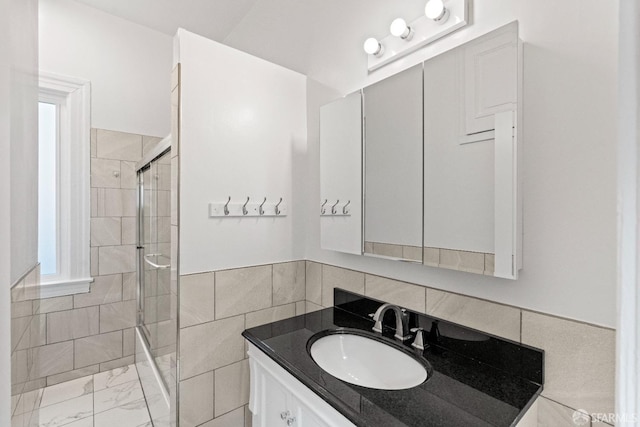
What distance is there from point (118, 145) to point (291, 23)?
1.73m

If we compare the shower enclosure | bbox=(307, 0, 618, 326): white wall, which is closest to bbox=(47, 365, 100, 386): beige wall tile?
the shower enclosure

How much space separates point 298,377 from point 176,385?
0.74m

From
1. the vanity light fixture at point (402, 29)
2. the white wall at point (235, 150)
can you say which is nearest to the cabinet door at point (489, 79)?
the vanity light fixture at point (402, 29)

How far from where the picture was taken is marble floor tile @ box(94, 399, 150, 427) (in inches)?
77.0

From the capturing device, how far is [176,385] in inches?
55.6

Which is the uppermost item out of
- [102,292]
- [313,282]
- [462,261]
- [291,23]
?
[291,23]

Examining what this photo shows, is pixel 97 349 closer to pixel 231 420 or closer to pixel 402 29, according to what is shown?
pixel 231 420

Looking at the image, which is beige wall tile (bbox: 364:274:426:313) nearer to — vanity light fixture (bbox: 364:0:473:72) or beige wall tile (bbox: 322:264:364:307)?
beige wall tile (bbox: 322:264:364:307)

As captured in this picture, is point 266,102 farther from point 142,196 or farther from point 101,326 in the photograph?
point 101,326

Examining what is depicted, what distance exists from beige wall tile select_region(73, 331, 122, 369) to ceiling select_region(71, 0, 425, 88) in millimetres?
2530

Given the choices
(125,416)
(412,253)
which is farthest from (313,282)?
(125,416)

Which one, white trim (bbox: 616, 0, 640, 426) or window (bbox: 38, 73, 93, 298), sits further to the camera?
window (bbox: 38, 73, 93, 298)

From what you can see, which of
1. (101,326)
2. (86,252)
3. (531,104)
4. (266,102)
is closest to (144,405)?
(101,326)

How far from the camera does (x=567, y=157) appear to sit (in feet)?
2.93
